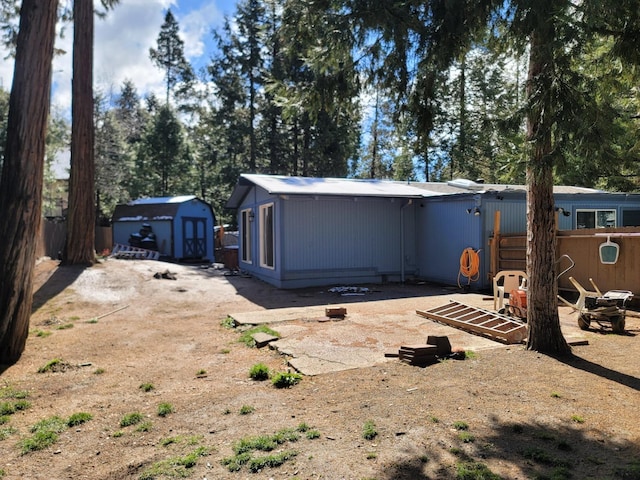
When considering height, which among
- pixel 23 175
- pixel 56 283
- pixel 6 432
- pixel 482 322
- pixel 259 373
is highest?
pixel 23 175

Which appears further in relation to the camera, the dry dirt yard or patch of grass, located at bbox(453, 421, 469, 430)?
patch of grass, located at bbox(453, 421, 469, 430)

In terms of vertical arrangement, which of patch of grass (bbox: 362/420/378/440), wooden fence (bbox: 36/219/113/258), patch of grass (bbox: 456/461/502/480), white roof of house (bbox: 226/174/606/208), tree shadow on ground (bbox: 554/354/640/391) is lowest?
patch of grass (bbox: 362/420/378/440)

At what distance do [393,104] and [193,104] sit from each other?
3236cm

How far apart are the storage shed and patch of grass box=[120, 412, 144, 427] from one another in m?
18.5

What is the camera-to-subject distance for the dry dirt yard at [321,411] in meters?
2.79

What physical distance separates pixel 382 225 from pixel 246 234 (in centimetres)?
480

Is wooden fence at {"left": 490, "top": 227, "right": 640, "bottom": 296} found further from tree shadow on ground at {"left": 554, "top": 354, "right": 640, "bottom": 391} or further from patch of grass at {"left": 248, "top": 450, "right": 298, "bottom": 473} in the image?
patch of grass at {"left": 248, "top": 450, "right": 298, "bottom": 473}

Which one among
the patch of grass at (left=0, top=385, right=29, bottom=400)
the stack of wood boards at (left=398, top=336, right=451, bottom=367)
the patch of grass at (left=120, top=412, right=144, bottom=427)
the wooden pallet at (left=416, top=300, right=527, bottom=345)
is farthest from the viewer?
the wooden pallet at (left=416, top=300, right=527, bottom=345)

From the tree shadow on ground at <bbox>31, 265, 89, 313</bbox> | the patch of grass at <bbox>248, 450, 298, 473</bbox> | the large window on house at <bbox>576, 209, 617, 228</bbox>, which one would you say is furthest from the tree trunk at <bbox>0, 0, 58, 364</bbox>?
the large window on house at <bbox>576, 209, 617, 228</bbox>

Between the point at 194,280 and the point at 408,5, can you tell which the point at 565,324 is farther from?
the point at 194,280

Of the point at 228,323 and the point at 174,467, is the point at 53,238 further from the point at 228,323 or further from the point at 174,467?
the point at 174,467

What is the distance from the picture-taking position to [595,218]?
41.4ft

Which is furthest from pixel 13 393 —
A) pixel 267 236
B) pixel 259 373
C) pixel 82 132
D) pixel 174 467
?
pixel 82 132

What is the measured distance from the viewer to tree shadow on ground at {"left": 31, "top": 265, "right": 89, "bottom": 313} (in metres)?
9.80
